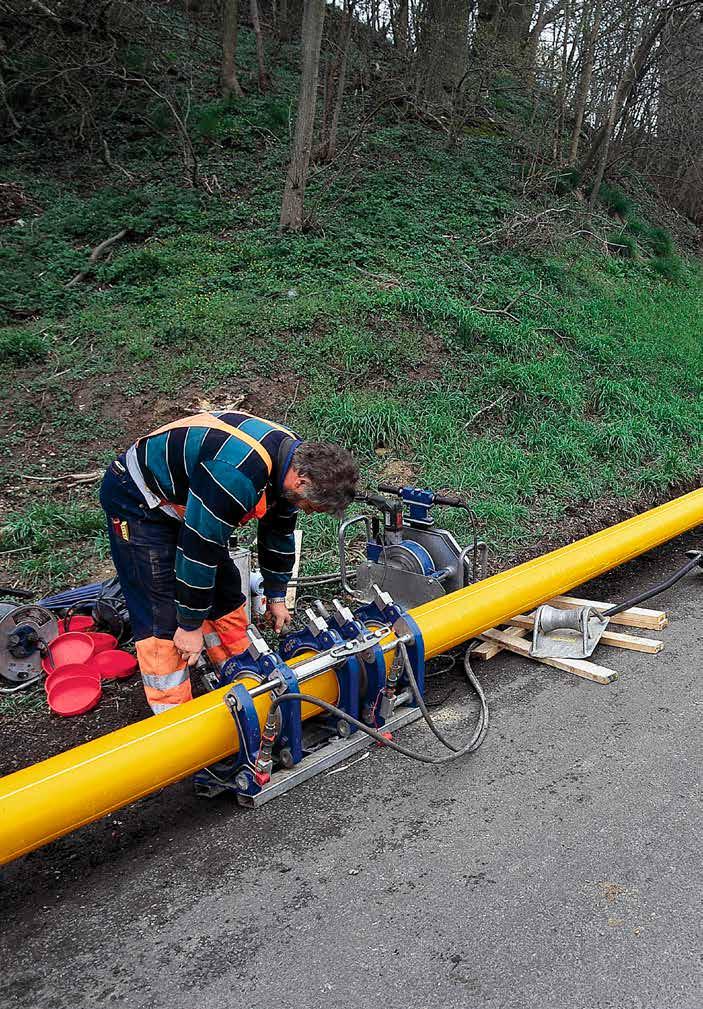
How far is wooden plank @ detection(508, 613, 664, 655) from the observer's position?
13.4 feet

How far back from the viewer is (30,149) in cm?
1164

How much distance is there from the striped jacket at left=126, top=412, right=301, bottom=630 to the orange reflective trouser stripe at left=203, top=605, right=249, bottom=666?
0.60 meters

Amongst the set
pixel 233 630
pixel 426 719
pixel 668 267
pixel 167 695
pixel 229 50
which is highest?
pixel 229 50

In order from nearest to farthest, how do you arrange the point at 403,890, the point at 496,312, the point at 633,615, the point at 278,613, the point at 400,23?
the point at 403,890
the point at 278,613
the point at 633,615
the point at 496,312
the point at 400,23

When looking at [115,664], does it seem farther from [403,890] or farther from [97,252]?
[97,252]

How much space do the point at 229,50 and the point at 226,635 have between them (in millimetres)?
11962

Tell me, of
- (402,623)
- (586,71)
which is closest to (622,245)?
(586,71)

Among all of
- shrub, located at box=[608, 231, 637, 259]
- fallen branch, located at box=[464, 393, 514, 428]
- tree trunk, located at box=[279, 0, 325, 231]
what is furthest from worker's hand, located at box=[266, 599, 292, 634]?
shrub, located at box=[608, 231, 637, 259]

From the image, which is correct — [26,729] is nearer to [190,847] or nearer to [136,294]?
[190,847]

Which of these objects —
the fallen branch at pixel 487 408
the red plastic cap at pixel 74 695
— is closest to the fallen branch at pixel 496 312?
the fallen branch at pixel 487 408

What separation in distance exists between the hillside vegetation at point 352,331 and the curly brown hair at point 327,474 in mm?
2416

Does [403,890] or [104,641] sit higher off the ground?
[403,890]

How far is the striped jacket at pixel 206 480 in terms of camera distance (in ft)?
9.10

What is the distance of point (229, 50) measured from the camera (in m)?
12.3
